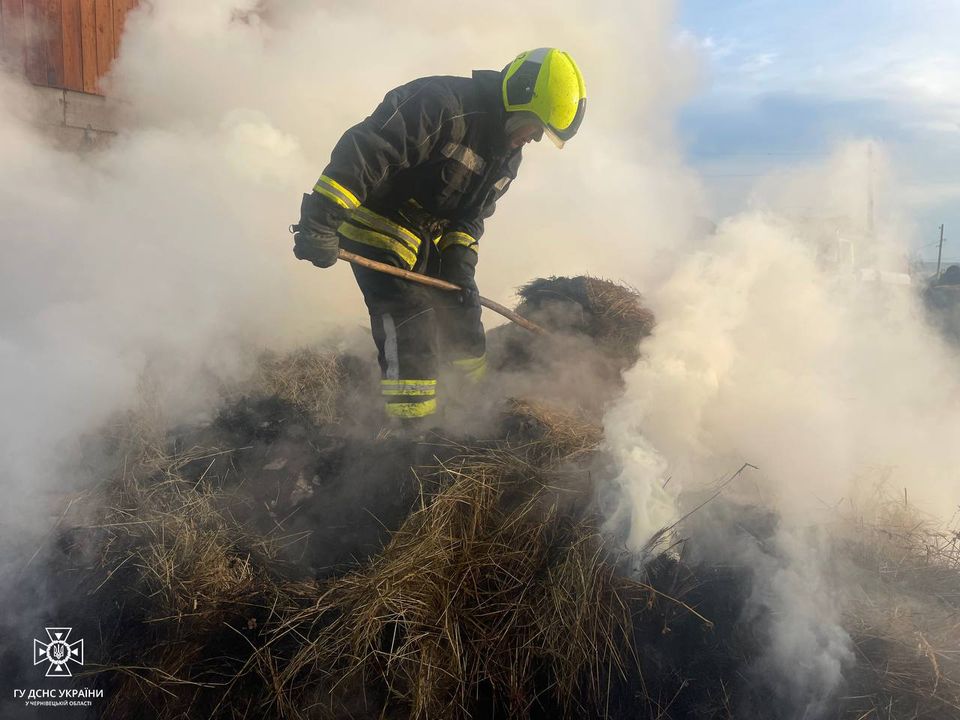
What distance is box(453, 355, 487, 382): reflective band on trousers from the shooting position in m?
3.74

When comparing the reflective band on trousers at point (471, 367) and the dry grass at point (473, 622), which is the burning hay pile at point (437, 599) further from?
the reflective band on trousers at point (471, 367)

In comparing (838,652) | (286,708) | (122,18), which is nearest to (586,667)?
(838,652)

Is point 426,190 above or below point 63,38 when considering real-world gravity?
below

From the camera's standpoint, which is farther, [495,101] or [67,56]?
[67,56]

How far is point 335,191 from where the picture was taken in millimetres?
2811

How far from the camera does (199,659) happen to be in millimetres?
2156

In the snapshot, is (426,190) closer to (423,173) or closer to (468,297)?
(423,173)

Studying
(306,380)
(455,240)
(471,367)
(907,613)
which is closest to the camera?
(907,613)

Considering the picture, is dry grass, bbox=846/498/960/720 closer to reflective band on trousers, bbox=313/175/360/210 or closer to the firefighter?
the firefighter

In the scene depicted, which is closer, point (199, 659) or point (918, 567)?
point (199, 659)

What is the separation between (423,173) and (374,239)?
0.44 metres

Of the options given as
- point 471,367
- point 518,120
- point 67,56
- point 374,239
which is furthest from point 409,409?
point 67,56

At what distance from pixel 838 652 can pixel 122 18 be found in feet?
28.0

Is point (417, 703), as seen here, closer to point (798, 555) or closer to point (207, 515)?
point (207, 515)
